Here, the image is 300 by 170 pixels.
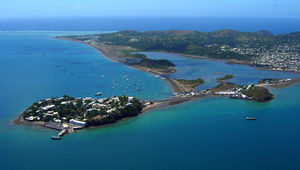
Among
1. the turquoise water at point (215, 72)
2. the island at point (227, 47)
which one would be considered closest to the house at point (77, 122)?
the turquoise water at point (215, 72)

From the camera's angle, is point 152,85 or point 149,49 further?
point 149,49

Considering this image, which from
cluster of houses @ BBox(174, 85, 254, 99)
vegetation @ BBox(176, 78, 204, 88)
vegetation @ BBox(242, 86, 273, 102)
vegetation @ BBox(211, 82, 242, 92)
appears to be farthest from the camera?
vegetation @ BBox(176, 78, 204, 88)

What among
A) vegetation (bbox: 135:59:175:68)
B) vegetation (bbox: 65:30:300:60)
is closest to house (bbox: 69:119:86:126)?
vegetation (bbox: 135:59:175:68)

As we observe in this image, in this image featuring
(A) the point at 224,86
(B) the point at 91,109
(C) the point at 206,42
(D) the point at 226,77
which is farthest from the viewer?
(C) the point at 206,42

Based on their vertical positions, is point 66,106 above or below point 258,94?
below

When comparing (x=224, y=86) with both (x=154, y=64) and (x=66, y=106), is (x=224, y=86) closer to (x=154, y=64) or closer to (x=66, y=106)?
(x=154, y=64)

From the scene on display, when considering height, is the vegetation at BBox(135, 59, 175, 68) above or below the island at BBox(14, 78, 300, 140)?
above

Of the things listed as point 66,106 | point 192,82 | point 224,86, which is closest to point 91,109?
point 66,106

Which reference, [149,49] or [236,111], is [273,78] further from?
[149,49]

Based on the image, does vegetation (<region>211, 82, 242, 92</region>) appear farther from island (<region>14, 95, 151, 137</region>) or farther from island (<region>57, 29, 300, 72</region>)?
island (<region>57, 29, 300, 72</region>)

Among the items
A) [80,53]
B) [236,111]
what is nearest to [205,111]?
[236,111]

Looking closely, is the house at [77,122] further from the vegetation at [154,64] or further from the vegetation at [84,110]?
the vegetation at [154,64]
